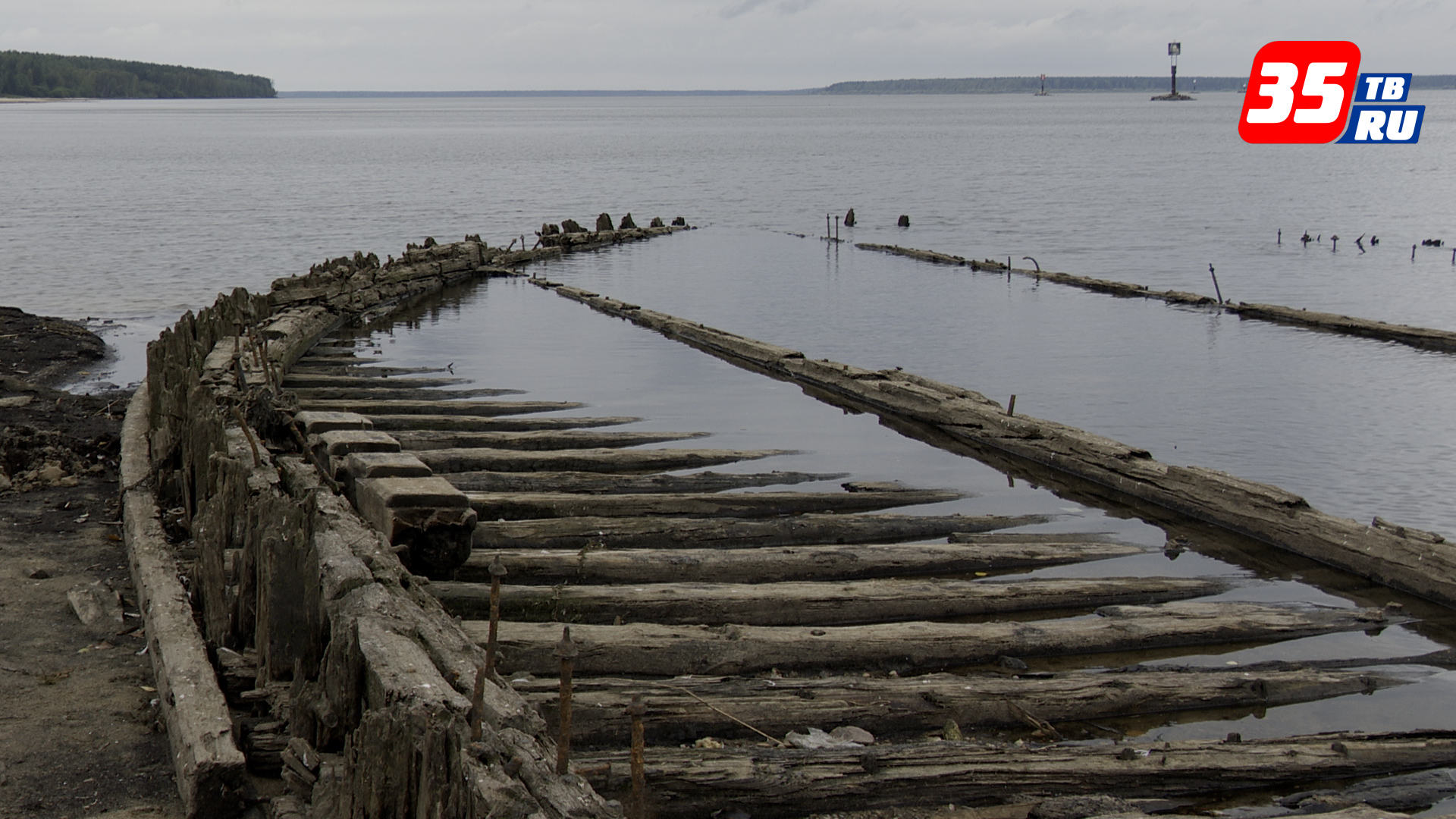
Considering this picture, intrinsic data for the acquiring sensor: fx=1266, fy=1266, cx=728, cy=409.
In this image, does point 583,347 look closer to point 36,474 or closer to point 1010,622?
point 36,474

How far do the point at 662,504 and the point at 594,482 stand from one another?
2.74 ft

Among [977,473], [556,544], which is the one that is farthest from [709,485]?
[977,473]

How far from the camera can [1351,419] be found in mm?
15797

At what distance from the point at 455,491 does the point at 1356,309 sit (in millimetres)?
25558

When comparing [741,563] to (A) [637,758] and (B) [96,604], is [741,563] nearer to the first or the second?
(B) [96,604]

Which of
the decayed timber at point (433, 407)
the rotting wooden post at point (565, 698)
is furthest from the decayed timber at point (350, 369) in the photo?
the rotting wooden post at point (565, 698)

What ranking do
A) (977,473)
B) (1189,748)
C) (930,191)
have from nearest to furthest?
1. (1189,748)
2. (977,473)
3. (930,191)

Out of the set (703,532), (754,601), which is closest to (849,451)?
(703,532)

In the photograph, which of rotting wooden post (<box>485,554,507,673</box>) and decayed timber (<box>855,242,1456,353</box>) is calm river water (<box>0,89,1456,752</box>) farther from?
rotting wooden post (<box>485,554,507,673</box>)

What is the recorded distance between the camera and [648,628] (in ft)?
21.8

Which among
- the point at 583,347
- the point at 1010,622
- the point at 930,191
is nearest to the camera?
the point at 1010,622

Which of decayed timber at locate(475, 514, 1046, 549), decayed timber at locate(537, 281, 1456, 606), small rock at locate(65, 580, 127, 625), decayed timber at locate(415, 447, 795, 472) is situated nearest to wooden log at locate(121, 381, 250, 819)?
small rock at locate(65, 580, 127, 625)

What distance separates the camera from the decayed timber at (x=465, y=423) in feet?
40.1

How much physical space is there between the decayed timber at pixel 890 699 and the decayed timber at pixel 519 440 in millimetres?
5355
